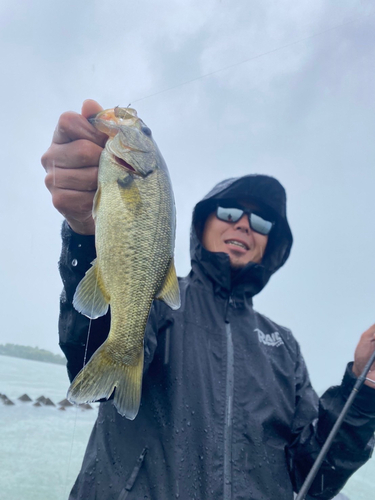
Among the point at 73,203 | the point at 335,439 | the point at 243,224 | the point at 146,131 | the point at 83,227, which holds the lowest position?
the point at 335,439

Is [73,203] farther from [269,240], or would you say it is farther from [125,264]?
[269,240]

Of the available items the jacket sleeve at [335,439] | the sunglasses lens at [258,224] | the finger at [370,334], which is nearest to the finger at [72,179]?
the sunglasses lens at [258,224]

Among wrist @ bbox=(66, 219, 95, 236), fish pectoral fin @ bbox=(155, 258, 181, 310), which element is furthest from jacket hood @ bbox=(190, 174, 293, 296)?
wrist @ bbox=(66, 219, 95, 236)

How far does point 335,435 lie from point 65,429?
9002mm

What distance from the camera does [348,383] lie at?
2.54 metres

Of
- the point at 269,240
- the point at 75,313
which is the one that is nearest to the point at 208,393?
the point at 75,313

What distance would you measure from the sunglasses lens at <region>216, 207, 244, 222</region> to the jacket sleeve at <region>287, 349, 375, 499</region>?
1441 mm

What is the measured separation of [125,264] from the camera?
1.74 metres

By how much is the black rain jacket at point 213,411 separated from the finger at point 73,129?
0.50 m

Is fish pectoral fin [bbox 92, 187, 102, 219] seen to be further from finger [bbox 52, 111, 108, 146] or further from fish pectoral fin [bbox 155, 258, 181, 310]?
fish pectoral fin [bbox 155, 258, 181, 310]

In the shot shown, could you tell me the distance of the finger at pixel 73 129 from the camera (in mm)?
1724

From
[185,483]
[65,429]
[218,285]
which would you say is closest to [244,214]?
[218,285]

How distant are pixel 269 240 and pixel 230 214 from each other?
0.85 m

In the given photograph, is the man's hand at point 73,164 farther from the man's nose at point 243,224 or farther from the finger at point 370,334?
the finger at point 370,334
